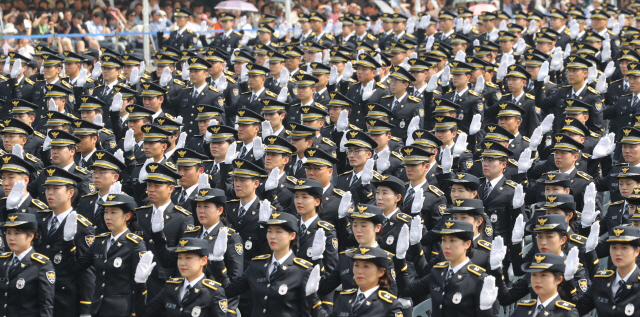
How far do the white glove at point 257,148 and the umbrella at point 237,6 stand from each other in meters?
9.89

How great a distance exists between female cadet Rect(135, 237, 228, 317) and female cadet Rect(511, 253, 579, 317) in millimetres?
2430

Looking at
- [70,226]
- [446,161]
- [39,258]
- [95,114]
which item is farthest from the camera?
[95,114]

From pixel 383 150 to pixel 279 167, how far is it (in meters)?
1.37

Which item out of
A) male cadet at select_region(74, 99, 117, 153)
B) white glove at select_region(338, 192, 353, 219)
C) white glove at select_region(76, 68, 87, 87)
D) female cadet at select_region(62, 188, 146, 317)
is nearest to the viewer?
female cadet at select_region(62, 188, 146, 317)

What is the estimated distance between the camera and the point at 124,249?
9305mm

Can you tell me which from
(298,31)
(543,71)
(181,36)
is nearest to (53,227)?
(543,71)

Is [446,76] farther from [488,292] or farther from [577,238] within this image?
[488,292]

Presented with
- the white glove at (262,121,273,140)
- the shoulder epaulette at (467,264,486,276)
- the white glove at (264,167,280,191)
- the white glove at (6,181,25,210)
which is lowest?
the white glove at (262,121,273,140)

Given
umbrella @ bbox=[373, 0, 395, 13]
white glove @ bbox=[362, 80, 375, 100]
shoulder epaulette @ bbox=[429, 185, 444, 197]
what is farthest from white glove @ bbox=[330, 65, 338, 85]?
umbrella @ bbox=[373, 0, 395, 13]

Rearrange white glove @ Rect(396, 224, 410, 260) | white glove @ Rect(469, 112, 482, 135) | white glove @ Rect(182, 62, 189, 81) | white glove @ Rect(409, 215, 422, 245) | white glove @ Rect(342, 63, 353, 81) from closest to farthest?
white glove @ Rect(396, 224, 410, 260) → white glove @ Rect(409, 215, 422, 245) → white glove @ Rect(469, 112, 482, 135) → white glove @ Rect(342, 63, 353, 81) → white glove @ Rect(182, 62, 189, 81)

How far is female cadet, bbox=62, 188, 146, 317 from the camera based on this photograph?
9297mm

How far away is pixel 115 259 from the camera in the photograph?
927 cm

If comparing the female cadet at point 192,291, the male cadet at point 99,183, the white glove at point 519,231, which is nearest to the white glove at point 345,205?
the white glove at point 519,231

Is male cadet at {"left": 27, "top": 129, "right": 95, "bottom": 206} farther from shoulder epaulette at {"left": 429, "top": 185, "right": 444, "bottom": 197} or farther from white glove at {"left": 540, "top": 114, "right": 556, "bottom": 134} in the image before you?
white glove at {"left": 540, "top": 114, "right": 556, "bottom": 134}
